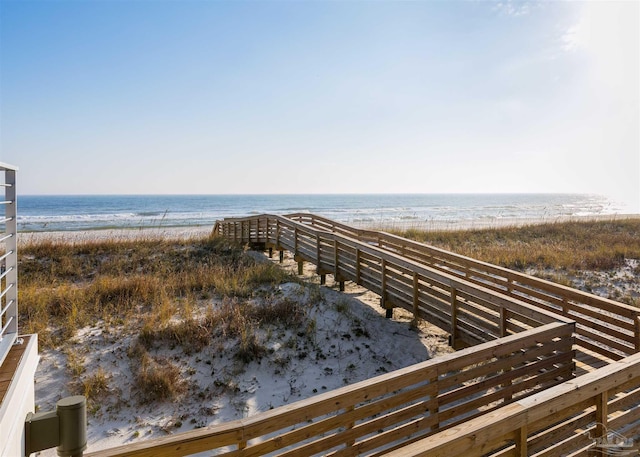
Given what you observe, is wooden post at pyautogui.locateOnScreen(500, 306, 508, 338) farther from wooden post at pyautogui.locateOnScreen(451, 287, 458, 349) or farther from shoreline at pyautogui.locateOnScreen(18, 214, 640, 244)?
shoreline at pyautogui.locateOnScreen(18, 214, 640, 244)

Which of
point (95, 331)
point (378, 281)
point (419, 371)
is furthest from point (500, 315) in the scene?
point (95, 331)

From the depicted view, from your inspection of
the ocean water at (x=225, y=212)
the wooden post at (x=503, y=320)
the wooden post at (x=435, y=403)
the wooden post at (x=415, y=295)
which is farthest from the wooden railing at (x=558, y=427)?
the ocean water at (x=225, y=212)

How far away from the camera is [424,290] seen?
7.01m

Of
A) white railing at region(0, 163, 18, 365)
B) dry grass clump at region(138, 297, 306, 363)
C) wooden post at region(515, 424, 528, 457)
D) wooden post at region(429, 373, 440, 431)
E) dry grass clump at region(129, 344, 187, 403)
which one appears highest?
white railing at region(0, 163, 18, 365)

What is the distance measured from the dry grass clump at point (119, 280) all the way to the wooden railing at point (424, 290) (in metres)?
1.39

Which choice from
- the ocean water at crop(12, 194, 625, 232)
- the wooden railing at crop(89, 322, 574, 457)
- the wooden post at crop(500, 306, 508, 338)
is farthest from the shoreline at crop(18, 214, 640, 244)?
the wooden railing at crop(89, 322, 574, 457)

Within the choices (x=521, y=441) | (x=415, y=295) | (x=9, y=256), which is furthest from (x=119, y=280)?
(x=521, y=441)

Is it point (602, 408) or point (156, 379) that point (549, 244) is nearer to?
point (602, 408)

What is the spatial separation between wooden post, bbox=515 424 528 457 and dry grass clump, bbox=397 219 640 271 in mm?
10872

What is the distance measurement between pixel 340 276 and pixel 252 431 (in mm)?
7108

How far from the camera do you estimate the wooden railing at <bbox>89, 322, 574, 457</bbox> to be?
8.38 ft

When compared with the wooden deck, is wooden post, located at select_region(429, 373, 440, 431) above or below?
below

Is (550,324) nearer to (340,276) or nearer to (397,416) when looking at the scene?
(397,416)

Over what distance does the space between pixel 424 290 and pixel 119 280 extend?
7.01m
